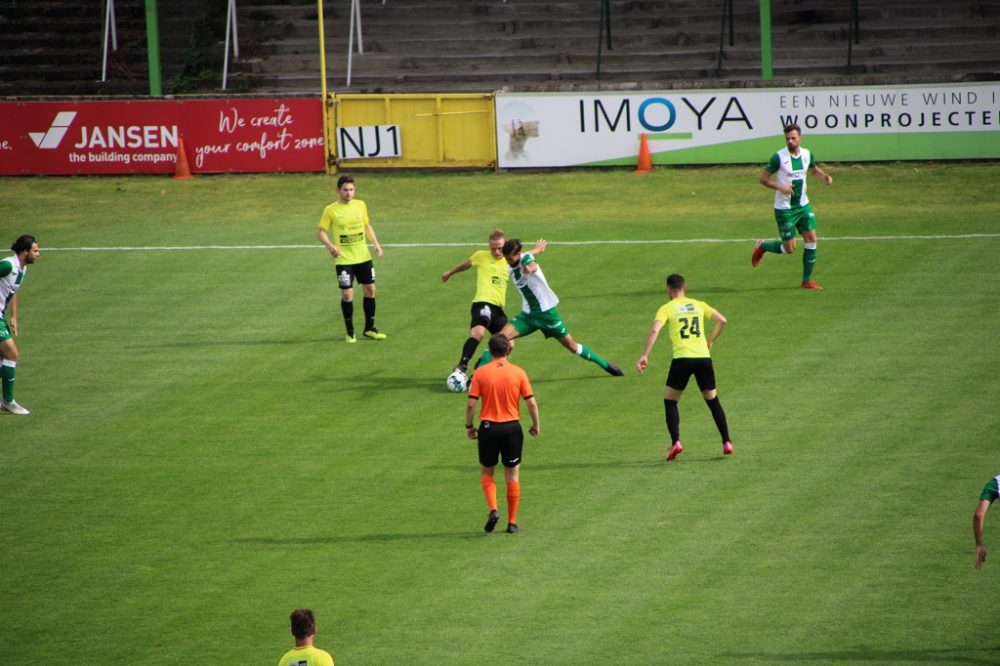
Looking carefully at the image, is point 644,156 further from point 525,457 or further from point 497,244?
point 525,457

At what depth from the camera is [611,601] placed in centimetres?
1339

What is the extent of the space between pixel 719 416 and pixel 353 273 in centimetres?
752

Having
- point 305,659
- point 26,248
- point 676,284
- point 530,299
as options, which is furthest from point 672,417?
point 26,248

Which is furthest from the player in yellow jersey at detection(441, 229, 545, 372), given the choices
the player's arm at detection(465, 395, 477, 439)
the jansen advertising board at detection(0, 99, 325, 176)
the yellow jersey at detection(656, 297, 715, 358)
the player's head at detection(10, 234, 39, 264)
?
the jansen advertising board at detection(0, 99, 325, 176)

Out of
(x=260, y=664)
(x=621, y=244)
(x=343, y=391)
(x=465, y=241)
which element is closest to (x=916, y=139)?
(x=621, y=244)

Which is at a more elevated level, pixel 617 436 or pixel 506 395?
pixel 506 395

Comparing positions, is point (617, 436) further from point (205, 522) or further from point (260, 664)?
point (260, 664)

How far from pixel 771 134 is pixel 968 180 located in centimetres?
451

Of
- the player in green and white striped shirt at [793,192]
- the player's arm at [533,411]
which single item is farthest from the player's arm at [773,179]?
the player's arm at [533,411]

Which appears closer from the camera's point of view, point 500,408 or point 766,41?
point 500,408

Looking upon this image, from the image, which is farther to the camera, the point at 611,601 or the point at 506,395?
the point at 506,395

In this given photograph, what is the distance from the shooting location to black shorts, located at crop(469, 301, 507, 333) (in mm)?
19719

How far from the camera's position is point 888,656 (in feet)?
39.3

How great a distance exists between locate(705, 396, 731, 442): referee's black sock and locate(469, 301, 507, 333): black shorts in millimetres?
3978
